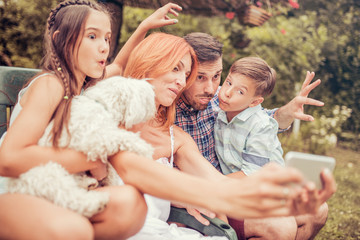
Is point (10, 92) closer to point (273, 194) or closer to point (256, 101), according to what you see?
point (256, 101)

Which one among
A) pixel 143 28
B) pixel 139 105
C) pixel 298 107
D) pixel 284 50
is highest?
pixel 143 28

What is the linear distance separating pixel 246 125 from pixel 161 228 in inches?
32.5

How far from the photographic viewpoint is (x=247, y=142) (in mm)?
2117

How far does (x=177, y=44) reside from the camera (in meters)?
1.89

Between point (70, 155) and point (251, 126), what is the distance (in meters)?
1.20

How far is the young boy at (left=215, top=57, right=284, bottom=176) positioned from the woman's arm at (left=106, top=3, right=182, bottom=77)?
0.55 m

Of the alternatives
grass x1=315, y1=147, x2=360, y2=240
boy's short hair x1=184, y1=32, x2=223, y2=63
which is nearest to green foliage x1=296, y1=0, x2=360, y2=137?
grass x1=315, y1=147, x2=360, y2=240

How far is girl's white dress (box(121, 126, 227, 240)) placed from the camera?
1739mm

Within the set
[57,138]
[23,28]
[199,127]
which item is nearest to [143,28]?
[199,127]

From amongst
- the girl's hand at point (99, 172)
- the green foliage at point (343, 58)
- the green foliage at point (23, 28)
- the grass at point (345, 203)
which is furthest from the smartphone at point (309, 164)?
the green foliage at point (343, 58)

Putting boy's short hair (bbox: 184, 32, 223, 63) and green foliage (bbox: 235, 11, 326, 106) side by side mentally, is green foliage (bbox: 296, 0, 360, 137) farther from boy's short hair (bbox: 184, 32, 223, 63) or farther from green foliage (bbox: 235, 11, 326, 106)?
boy's short hair (bbox: 184, 32, 223, 63)

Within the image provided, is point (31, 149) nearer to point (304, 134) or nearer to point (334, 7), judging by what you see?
point (304, 134)

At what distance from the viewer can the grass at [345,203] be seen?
3.39m

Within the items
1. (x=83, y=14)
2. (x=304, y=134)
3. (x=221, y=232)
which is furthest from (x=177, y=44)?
(x=304, y=134)
